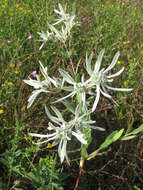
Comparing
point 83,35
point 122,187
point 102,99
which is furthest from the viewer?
point 83,35

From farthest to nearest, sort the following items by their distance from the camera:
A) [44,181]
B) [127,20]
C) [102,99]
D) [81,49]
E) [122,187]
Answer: [127,20], [81,49], [102,99], [122,187], [44,181]

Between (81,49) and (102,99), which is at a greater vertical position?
(81,49)

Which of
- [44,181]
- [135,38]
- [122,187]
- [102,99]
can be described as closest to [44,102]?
[102,99]

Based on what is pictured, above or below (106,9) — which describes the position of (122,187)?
below

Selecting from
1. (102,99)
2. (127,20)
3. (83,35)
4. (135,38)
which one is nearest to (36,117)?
(102,99)

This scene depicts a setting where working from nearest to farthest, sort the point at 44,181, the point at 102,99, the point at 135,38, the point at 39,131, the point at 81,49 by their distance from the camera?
the point at 44,181, the point at 39,131, the point at 102,99, the point at 81,49, the point at 135,38

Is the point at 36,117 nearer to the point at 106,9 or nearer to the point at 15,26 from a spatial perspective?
the point at 15,26

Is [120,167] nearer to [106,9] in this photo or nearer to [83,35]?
[83,35]

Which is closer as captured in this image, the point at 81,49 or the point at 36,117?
the point at 36,117

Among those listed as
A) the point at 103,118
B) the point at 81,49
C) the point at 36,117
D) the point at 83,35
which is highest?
the point at 83,35

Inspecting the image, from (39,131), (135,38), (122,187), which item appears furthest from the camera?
(135,38)
